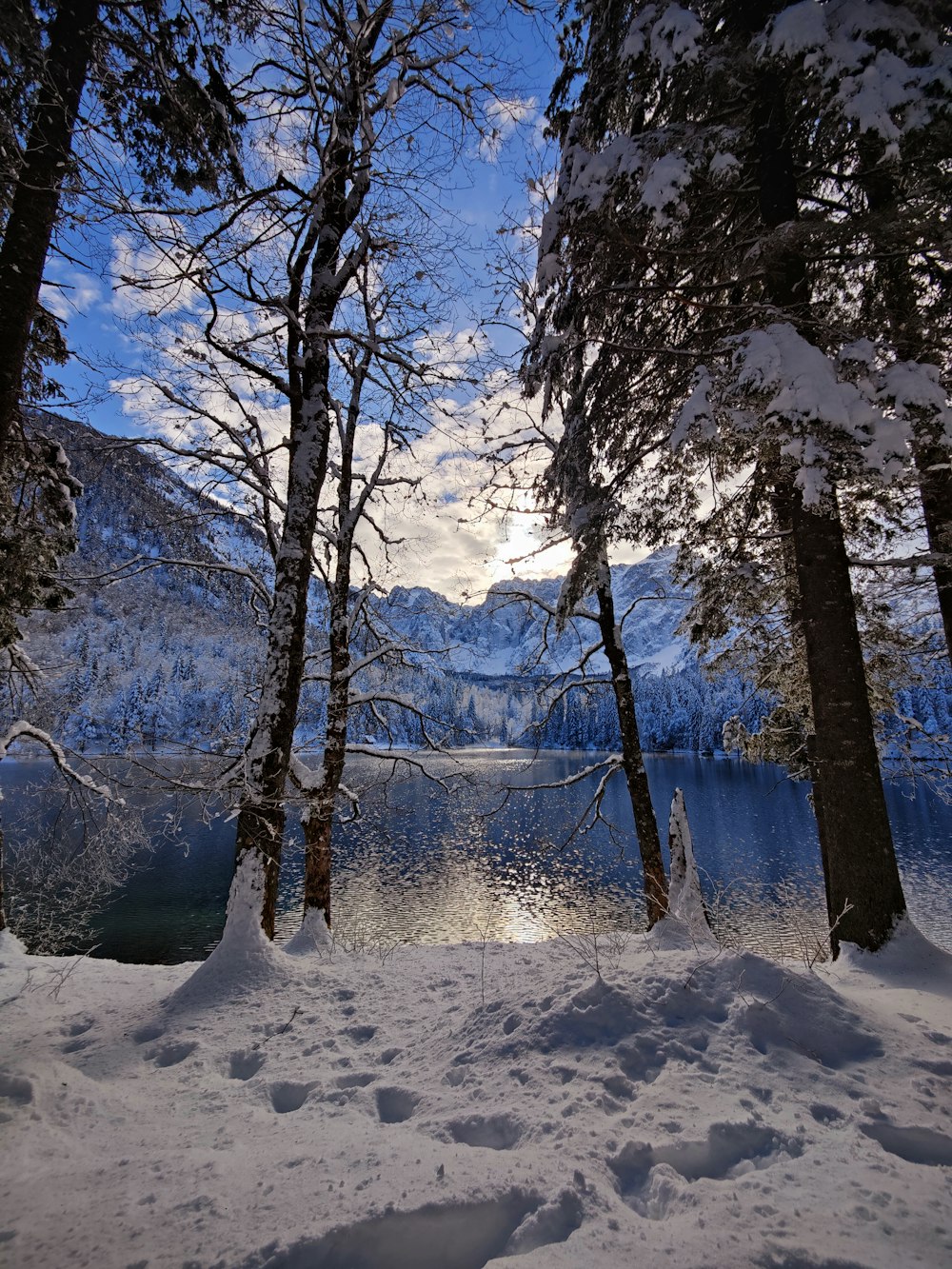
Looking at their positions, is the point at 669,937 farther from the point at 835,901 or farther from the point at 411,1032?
the point at 411,1032

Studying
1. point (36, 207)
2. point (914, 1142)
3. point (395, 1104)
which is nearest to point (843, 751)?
point (914, 1142)

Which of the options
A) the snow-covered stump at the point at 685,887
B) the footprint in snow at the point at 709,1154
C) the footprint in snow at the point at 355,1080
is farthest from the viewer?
the snow-covered stump at the point at 685,887

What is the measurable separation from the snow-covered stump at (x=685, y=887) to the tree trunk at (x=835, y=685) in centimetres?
117

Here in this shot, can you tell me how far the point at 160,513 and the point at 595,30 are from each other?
7.23 meters

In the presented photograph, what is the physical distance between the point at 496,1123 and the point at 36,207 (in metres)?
7.11

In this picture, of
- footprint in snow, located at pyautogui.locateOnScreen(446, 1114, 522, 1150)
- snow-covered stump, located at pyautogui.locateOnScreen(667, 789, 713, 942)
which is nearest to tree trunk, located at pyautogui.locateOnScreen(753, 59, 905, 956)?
snow-covered stump, located at pyautogui.locateOnScreen(667, 789, 713, 942)

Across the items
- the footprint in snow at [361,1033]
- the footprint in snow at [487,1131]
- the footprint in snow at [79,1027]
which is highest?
the footprint in snow at [487,1131]

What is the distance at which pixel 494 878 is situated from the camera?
→ 95.9 ft

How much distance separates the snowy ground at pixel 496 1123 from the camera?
6.04ft

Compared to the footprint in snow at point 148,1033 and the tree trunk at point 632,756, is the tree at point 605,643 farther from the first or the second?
the footprint in snow at point 148,1033

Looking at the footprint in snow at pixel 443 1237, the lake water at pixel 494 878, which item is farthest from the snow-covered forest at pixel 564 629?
the lake water at pixel 494 878

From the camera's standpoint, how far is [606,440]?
23.5ft

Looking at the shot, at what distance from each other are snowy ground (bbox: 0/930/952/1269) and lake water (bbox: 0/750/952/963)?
9.57 feet

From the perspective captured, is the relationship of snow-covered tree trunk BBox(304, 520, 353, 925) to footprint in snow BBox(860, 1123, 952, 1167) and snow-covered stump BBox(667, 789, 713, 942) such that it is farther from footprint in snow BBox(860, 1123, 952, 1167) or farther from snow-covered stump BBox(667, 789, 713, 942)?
footprint in snow BBox(860, 1123, 952, 1167)
